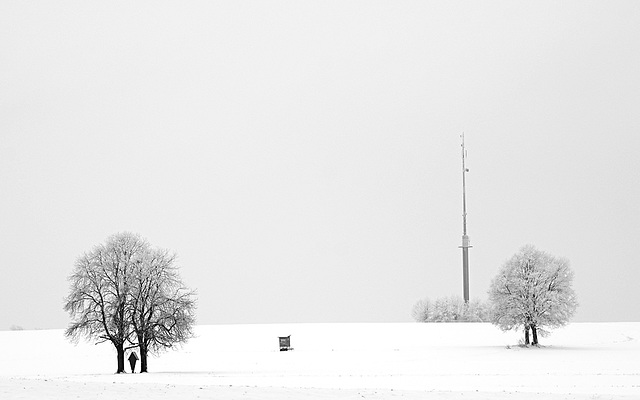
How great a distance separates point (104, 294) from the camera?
156ft

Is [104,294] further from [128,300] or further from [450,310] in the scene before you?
[450,310]

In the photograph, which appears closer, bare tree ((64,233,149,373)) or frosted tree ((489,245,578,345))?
bare tree ((64,233,149,373))

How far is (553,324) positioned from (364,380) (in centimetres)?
3159

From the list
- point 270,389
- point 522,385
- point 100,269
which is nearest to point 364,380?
point 522,385

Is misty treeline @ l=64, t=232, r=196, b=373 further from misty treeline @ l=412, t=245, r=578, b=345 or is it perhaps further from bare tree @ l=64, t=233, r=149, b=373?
misty treeline @ l=412, t=245, r=578, b=345

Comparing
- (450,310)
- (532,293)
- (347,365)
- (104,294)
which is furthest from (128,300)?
(450,310)

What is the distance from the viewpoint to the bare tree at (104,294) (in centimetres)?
4716

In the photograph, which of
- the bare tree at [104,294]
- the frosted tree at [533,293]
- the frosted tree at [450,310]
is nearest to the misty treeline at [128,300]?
the bare tree at [104,294]

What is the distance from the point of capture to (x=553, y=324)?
65500mm

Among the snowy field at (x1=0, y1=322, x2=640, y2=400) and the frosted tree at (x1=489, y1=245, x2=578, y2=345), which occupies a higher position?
the frosted tree at (x1=489, y1=245, x2=578, y2=345)

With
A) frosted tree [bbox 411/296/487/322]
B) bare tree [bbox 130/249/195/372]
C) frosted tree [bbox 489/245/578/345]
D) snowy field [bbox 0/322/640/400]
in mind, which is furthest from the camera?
frosted tree [bbox 411/296/487/322]

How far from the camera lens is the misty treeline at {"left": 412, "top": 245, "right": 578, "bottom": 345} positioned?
65250mm

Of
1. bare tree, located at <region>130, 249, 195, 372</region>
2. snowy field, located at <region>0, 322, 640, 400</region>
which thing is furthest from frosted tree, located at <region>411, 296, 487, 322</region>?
bare tree, located at <region>130, 249, 195, 372</region>

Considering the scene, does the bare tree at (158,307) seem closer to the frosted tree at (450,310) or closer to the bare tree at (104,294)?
the bare tree at (104,294)
